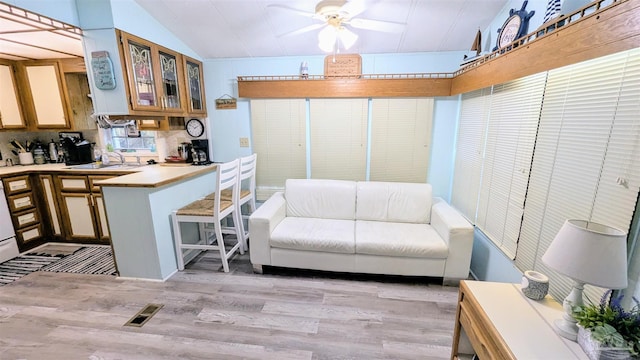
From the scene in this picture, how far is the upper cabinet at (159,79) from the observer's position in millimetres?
2328

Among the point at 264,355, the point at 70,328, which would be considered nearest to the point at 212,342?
the point at 264,355

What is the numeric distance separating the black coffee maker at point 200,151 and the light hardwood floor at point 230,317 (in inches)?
55.2

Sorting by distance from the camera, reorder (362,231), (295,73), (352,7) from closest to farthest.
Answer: (352,7)
(362,231)
(295,73)

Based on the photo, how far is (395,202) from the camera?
2.81 metres

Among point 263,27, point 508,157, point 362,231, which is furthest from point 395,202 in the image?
point 263,27

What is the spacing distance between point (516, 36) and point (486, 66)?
0.28 m

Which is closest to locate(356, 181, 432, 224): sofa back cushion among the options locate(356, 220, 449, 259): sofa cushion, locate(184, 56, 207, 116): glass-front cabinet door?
locate(356, 220, 449, 259): sofa cushion

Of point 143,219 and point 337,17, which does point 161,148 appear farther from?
point 337,17

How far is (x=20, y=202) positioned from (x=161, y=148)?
1.49 metres

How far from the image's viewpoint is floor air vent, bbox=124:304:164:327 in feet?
6.23

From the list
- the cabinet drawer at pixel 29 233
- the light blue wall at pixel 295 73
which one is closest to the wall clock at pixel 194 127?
the light blue wall at pixel 295 73

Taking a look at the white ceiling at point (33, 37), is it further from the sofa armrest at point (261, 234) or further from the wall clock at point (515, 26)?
→ the wall clock at point (515, 26)

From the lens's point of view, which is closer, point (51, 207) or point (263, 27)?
point (263, 27)

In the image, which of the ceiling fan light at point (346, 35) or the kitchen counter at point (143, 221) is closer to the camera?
the ceiling fan light at point (346, 35)
